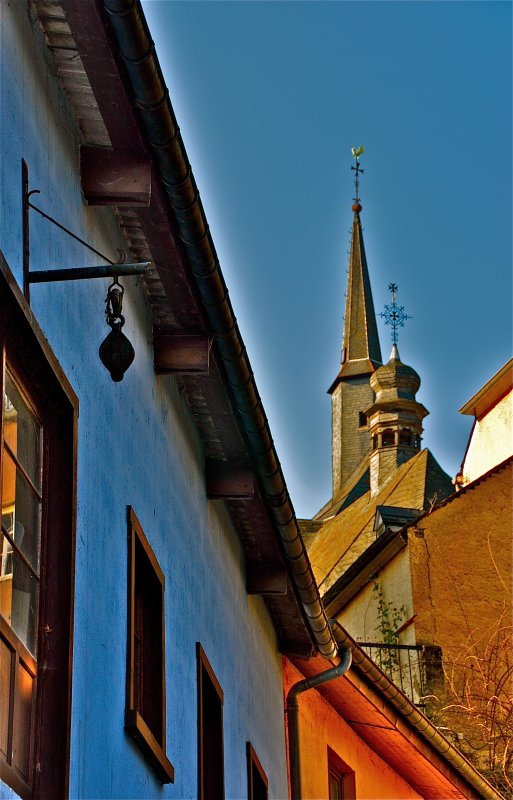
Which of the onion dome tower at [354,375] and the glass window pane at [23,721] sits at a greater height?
the onion dome tower at [354,375]

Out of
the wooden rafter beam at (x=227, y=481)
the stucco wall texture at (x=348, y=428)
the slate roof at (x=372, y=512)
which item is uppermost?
the stucco wall texture at (x=348, y=428)

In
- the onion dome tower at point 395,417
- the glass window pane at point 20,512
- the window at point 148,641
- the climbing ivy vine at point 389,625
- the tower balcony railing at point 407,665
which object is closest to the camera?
the glass window pane at point 20,512

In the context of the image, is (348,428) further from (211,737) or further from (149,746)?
(149,746)

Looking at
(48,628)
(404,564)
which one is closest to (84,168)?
(48,628)

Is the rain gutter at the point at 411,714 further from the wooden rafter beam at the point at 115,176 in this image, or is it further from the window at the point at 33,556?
the window at the point at 33,556

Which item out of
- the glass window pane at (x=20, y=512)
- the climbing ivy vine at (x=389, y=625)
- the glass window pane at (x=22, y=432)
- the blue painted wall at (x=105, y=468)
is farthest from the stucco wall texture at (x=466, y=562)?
the glass window pane at (x=20, y=512)

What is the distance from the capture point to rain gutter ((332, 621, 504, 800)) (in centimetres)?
1398

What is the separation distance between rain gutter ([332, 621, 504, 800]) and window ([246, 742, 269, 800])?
1.35m

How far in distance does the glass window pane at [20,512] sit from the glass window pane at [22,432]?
0.08 m

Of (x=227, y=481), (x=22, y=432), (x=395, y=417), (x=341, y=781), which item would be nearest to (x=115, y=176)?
(x=22, y=432)

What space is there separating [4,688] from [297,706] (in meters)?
8.89

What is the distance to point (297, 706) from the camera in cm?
1442

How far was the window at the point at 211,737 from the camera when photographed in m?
10.6

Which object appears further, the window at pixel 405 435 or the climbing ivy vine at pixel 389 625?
the window at pixel 405 435
